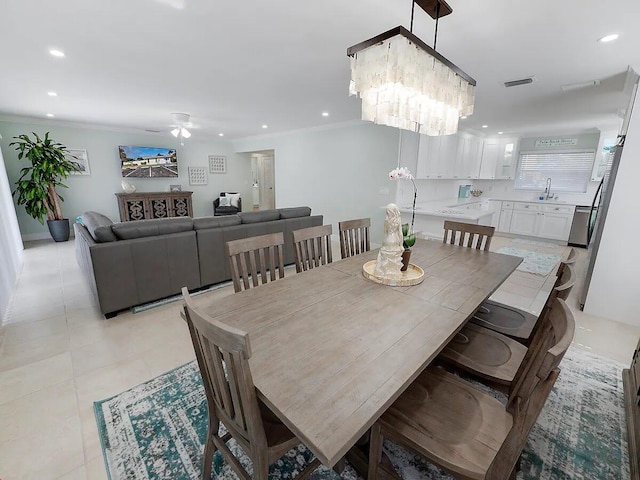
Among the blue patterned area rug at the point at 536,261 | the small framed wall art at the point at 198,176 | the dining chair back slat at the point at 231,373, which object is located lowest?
the blue patterned area rug at the point at 536,261

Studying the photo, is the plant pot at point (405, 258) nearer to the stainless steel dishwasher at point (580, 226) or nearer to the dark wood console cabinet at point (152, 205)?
the stainless steel dishwasher at point (580, 226)

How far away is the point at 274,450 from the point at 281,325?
17.1 inches

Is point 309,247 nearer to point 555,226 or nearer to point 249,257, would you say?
point 249,257

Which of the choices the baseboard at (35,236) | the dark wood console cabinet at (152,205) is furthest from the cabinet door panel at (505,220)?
the baseboard at (35,236)

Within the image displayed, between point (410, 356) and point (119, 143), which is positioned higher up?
point (119, 143)

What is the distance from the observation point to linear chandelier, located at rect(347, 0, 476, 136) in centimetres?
133

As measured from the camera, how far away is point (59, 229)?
548cm

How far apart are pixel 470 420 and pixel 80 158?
806 centimetres

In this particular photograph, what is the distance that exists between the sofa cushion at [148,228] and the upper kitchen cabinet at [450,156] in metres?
3.80

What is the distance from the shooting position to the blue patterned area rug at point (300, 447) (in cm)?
134

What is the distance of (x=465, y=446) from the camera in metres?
0.96

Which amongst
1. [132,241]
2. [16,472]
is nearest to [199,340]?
[16,472]

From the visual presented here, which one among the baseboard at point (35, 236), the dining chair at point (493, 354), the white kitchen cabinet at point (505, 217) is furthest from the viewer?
the white kitchen cabinet at point (505, 217)

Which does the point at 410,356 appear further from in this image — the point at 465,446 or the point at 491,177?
the point at 491,177
